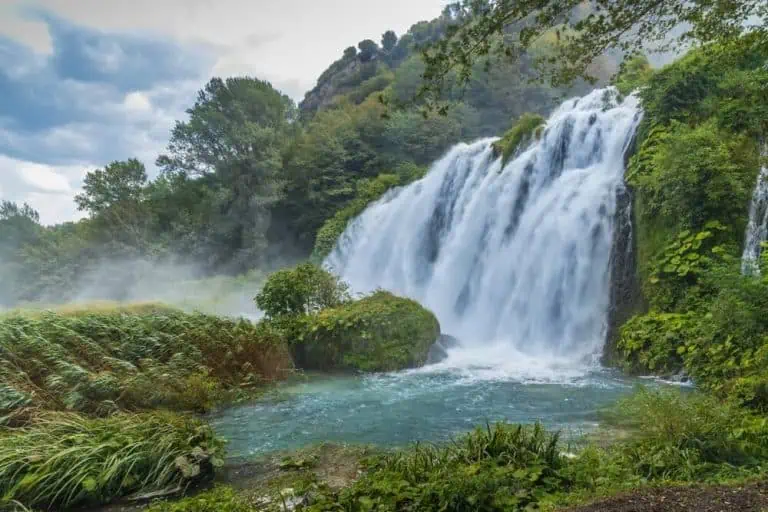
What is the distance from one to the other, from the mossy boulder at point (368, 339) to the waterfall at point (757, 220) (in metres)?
6.38

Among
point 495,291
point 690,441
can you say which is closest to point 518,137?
point 495,291

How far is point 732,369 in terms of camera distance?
22.1 feet

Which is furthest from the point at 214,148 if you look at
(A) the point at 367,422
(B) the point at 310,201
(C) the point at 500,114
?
(A) the point at 367,422

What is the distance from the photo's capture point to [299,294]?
1342cm

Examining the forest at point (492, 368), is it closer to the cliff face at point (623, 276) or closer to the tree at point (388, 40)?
the cliff face at point (623, 276)

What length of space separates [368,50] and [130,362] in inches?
1994

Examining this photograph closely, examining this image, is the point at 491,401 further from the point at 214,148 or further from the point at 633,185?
the point at 214,148

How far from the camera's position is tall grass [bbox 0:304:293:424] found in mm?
7242

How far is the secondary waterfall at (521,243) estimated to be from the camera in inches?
479

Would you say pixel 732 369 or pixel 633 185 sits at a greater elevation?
pixel 633 185

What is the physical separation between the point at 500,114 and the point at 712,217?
85.4 feet

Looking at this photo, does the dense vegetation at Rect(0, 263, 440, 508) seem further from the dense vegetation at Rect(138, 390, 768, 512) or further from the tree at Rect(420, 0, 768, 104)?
the tree at Rect(420, 0, 768, 104)

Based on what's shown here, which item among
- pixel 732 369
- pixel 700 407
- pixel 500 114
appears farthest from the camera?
pixel 500 114

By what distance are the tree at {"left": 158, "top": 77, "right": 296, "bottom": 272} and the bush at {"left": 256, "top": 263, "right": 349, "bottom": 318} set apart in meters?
18.4
